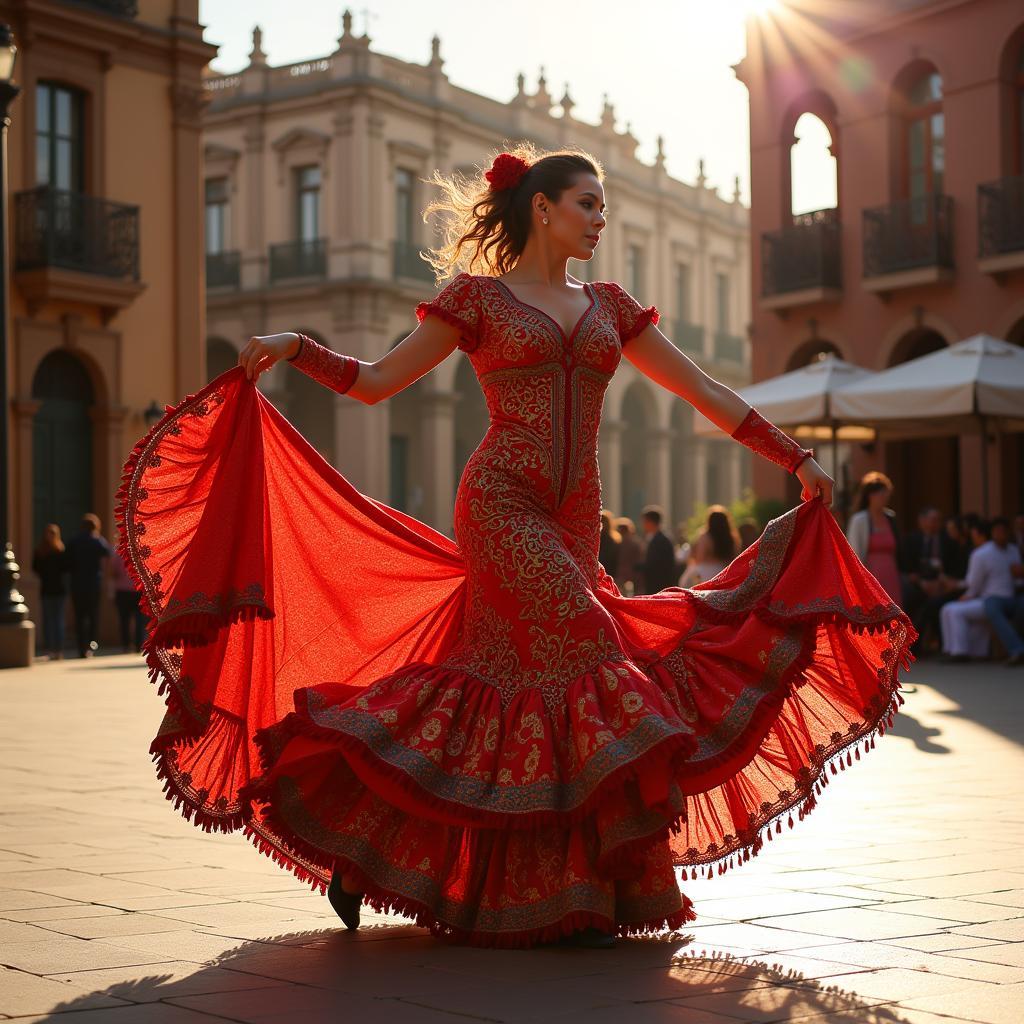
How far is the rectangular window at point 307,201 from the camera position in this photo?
39281 millimetres

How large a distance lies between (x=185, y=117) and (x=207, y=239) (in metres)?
16.5

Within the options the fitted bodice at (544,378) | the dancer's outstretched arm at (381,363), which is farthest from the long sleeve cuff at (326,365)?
the fitted bodice at (544,378)

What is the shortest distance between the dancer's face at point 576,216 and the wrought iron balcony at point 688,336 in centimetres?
4571

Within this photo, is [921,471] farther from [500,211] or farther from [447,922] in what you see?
[447,922]

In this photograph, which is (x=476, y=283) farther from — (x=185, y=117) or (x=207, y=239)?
(x=207, y=239)

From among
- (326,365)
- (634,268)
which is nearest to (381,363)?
(326,365)

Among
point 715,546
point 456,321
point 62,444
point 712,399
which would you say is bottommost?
point 715,546

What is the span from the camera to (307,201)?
39406 mm

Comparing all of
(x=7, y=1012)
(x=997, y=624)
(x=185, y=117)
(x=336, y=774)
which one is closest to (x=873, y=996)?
(x=336, y=774)

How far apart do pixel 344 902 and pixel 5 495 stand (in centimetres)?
1256

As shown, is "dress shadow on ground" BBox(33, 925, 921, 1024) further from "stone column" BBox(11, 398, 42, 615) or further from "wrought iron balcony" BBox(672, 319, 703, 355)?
"wrought iron balcony" BBox(672, 319, 703, 355)

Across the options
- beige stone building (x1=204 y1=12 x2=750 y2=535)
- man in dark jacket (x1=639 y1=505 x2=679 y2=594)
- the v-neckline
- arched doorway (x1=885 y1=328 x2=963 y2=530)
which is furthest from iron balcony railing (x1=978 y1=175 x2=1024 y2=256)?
the v-neckline

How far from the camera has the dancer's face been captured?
4.93 meters

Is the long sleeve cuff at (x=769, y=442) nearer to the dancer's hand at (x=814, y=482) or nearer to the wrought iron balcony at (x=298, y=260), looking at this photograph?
the dancer's hand at (x=814, y=482)
